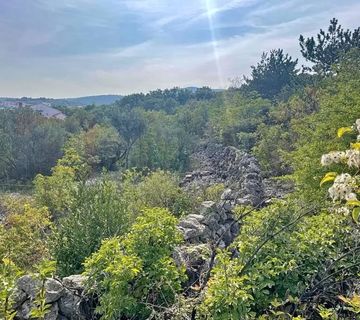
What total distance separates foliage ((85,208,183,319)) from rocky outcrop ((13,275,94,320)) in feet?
1.03

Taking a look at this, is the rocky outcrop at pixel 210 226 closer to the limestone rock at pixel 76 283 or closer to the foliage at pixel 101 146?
the limestone rock at pixel 76 283

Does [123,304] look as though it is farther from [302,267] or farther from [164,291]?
[302,267]

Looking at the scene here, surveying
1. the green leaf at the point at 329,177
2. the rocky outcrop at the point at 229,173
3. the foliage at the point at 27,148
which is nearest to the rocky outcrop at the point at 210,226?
the rocky outcrop at the point at 229,173

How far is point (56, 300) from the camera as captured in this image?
407 centimetres

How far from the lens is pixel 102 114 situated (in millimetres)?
39094

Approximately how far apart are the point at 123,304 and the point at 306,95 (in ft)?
70.1

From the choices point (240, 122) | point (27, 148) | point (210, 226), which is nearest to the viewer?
point (210, 226)

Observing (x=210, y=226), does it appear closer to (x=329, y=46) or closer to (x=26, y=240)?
(x=26, y=240)

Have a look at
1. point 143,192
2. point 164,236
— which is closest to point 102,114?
point 143,192

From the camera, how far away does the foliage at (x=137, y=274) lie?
367 centimetres

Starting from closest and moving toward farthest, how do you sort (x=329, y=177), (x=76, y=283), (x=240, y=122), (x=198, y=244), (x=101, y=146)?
(x=329, y=177) → (x=76, y=283) → (x=198, y=244) → (x=240, y=122) → (x=101, y=146)

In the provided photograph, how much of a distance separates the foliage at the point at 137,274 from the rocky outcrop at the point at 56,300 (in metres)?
0.31

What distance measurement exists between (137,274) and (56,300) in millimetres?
966

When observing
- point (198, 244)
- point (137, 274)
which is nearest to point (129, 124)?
point (198, 244)
